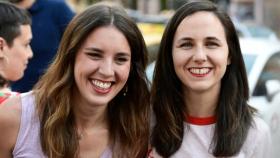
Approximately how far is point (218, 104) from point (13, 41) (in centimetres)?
155

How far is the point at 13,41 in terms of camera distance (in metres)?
4.30

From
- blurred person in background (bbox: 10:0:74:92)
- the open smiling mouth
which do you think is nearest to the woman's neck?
Answer: the open smiling mouth

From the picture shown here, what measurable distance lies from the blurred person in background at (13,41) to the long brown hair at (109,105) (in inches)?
31.9

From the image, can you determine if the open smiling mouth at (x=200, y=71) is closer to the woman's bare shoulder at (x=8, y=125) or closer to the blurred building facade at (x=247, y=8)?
the woman's bare shoulder at (x=8, y=125)

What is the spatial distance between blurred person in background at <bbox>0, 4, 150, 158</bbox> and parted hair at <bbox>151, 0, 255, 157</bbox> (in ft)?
0.32

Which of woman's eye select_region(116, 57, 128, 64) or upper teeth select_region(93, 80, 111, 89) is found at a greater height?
woman's eye select_region(116, 57, 128, 64)

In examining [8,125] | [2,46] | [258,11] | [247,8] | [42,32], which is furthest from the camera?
[247,8]

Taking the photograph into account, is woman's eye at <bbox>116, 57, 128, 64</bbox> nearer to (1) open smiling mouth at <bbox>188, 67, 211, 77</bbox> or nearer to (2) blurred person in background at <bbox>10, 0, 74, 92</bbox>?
(1) open smiling mouth at <bbox>188, 67, 211, 77</bbox>

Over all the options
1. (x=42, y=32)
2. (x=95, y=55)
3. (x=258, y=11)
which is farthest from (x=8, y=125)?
(x=258, y=11)

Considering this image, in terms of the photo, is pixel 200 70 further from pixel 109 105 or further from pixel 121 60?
pixel 109 105

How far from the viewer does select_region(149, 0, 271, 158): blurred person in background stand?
10.8 ft

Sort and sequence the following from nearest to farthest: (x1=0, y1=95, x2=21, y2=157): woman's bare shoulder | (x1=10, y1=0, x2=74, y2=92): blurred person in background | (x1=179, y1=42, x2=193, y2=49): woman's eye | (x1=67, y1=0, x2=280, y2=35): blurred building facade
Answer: (x1=0, y1=95, x2=21, y2=157): woman's bare shoulder → (x1=179, y1=42, x2=193, y2=49): woman's eye → (x1=10, y1=0, x2=74, y2=92): blurred person in background → (x1=67, y1=0, x2=280, y2=35): blurred building facade

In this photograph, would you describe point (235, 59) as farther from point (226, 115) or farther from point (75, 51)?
point (75, 51)

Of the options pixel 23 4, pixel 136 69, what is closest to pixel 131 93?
pixel 136 69
